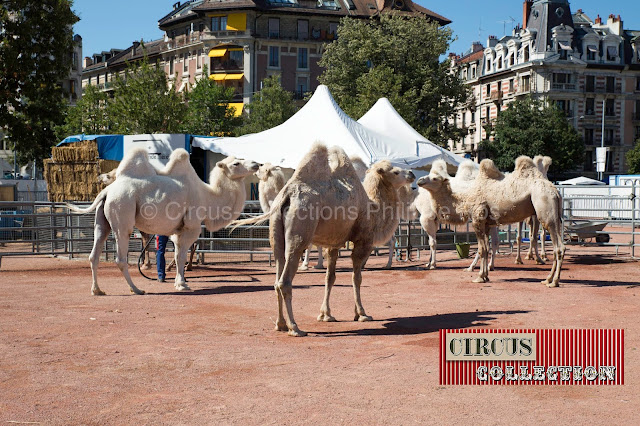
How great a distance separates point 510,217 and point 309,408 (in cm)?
908

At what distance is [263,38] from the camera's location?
234ft

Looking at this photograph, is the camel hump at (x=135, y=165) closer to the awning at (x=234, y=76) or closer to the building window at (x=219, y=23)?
the awning at (x=234, y=76)

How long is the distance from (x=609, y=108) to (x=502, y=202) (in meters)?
67.5

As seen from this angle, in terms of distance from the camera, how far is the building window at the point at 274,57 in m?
72.2

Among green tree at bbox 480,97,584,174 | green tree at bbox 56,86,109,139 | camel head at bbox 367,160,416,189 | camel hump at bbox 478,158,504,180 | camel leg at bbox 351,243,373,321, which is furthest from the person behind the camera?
green tree at bbox 480,97,584,174

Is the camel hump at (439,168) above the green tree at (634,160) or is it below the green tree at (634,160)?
below

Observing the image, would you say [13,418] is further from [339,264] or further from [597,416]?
[339,264]

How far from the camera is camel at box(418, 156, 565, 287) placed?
42.1ft

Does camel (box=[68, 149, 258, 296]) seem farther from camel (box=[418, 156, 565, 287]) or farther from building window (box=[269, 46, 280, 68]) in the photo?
building window (box=[269, 46, 280, 68])

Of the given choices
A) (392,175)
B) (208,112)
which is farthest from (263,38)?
(392,175)

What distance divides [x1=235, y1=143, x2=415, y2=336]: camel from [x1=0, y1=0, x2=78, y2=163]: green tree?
16.5 meters

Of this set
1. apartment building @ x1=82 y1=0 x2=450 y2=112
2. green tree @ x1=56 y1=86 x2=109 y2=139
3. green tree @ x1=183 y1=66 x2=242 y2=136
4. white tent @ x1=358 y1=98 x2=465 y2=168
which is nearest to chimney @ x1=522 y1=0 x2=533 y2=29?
apartment building @ x1=82 y1=0 x2=450 y2=112

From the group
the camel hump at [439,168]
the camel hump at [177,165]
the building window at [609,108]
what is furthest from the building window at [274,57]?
the camel hump at [177,165]

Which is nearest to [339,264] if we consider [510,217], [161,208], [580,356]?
[510,217]
